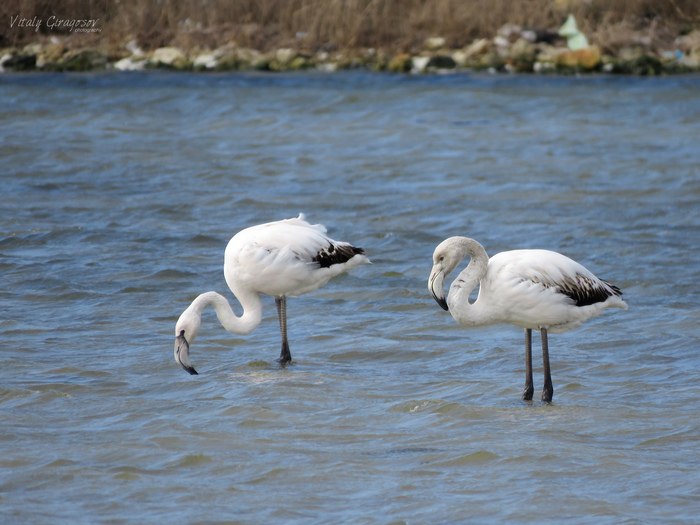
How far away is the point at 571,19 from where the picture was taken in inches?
1011

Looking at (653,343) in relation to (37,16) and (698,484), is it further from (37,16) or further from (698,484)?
(37,16)

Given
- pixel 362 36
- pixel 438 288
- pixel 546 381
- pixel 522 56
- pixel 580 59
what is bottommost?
pixel 546 381

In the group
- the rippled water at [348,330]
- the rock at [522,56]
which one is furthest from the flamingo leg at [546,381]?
the rock at [522,56]

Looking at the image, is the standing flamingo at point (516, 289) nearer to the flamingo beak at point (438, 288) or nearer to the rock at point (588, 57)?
the flamingo beak at point (438, 288)

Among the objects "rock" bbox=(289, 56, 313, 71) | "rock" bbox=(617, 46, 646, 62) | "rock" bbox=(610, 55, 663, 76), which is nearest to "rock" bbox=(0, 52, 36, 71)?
"rock" bbox=(289, 56, 313, 71)

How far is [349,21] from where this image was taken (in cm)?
2647

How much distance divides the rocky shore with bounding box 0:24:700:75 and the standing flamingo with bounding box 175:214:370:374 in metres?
17.1

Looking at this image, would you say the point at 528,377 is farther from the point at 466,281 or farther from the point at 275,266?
the point at 275,266

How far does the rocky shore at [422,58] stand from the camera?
24000 millimetres

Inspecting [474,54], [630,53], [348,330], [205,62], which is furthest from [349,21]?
[348,330]

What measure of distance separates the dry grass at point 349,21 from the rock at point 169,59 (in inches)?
24.3

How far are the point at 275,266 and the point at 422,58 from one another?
18305 mm

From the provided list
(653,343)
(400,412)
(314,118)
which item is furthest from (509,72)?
(400,412)

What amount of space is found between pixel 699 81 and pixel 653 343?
1564 cm
